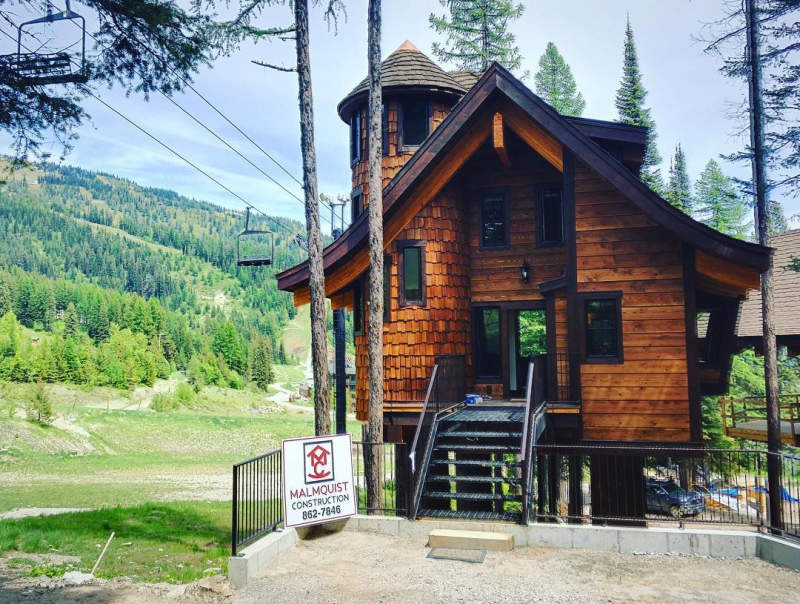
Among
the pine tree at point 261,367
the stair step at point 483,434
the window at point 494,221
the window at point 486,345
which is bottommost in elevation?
the pine tree at point 261,367

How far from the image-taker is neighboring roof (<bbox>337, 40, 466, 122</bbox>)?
1916 centimetres

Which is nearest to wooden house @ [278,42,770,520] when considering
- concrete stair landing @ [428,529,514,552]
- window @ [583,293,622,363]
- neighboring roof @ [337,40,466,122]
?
window @ [583,293,622,363]

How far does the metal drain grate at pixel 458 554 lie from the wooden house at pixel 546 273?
4.92 m

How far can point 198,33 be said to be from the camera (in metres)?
10.4

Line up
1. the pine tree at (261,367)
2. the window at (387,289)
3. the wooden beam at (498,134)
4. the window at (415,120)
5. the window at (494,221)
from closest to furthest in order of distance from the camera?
the wooden beam at (498,134) < the window at (387,289) < the window at (494,221) < the window at (415,120) < the pine tree at (261,367)

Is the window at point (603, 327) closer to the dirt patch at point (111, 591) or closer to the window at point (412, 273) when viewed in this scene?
the window at point (412, 273)

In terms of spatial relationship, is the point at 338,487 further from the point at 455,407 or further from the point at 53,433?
the point at 53,433

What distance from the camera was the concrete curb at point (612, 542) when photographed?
8984 mm

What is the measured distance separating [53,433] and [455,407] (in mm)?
48594

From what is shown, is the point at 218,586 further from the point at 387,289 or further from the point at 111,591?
the point at 387,289

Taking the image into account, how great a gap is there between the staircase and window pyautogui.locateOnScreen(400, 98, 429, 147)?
8889 millimetres

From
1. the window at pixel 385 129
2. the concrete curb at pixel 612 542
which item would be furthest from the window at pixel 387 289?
the concrete curb at pixel 612 542

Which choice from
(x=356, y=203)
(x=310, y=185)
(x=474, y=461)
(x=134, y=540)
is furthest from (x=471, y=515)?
(x=356, y=203)

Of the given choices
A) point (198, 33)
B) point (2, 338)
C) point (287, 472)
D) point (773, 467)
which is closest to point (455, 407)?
point (287, 472)
